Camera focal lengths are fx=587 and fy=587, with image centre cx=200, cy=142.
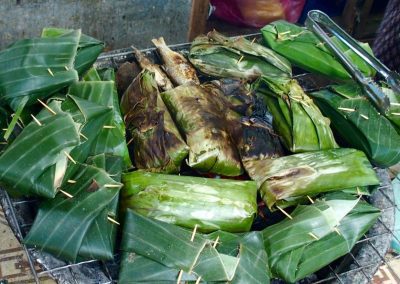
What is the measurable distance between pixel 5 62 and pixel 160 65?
2.55 ft

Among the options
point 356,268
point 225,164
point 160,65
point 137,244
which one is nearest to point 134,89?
point 160,65

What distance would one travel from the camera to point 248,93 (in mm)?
2592

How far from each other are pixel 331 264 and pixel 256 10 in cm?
262

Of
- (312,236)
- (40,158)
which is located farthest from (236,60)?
(40,158)

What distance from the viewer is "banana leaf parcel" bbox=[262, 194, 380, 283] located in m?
2.17

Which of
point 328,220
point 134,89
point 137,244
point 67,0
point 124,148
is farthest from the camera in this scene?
point 67,0

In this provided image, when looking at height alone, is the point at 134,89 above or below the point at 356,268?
above

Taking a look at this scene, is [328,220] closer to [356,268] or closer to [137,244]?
[356,268]

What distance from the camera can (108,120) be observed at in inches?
90.2

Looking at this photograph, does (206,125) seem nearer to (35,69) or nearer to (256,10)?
(35,69)

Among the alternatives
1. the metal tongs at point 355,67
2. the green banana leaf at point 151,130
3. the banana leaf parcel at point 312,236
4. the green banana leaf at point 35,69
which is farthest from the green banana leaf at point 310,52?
the green banana leaf at point 35,69

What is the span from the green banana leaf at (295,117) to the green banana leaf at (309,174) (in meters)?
0.08

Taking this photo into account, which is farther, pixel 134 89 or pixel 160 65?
pixel 160 65

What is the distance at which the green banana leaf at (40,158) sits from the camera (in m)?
2.04
